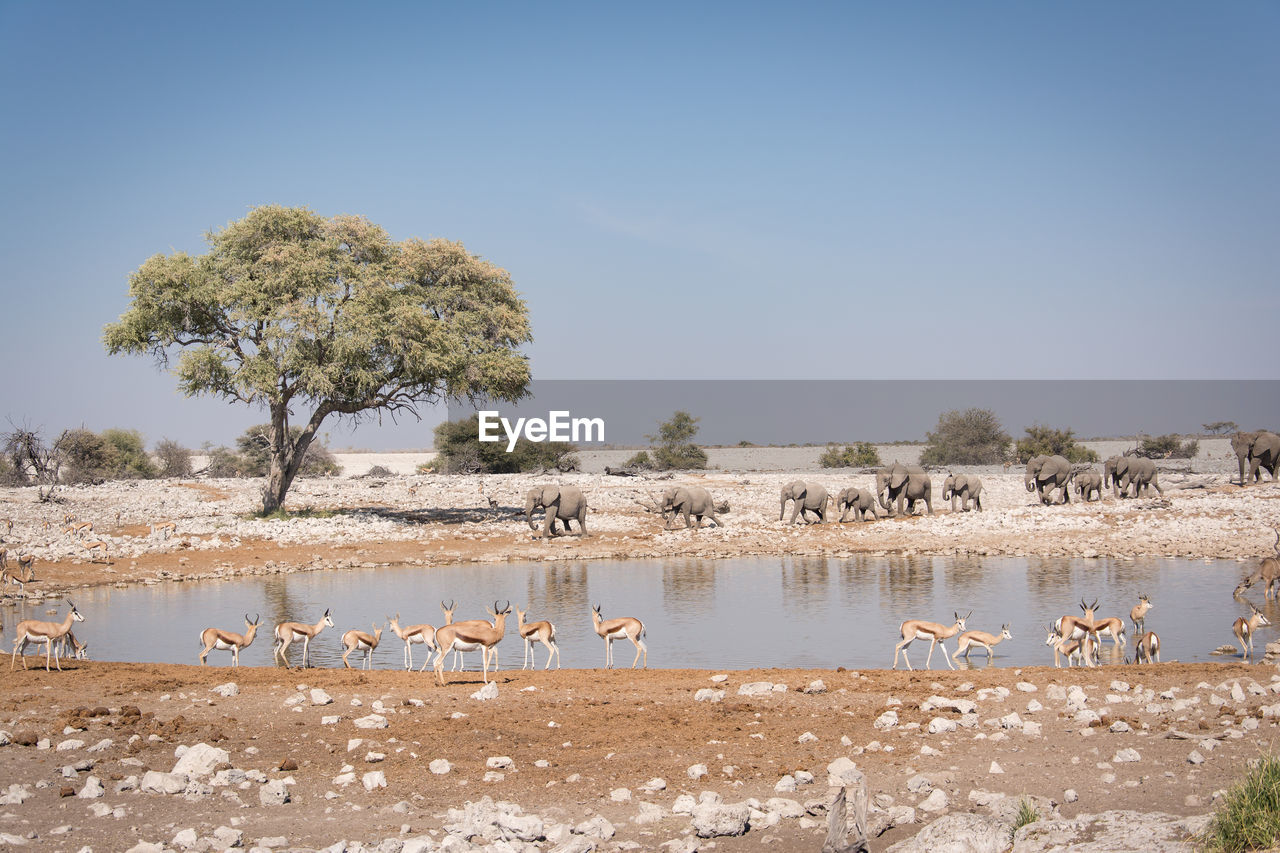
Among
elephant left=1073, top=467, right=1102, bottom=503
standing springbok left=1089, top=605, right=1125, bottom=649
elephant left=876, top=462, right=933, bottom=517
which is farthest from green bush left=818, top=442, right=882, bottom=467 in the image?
standing springbok left=1089, top=605, right=1125, bottom=649

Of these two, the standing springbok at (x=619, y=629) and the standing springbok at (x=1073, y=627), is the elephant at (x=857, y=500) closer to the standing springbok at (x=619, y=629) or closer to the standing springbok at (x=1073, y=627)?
the standing springbok at (x=1073, y=627)

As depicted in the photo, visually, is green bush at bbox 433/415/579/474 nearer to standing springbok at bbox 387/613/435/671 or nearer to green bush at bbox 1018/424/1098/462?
green bush at bbox 1018/424/1098/462

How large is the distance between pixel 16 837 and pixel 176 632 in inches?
454

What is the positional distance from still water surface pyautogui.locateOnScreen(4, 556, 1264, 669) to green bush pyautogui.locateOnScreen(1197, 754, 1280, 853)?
8.92 m

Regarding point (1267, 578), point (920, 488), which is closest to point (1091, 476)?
point (920, 488)

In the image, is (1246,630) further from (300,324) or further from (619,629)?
(300,324)

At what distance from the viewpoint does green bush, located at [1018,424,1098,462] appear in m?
64.4

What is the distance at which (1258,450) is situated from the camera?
36.8 m

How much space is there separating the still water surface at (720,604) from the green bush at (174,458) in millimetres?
44440

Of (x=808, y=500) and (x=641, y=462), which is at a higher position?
(x=641, y=462)

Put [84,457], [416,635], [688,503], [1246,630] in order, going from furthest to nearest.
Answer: [84,457] < [688,503] < [1246,630] < [416,635]

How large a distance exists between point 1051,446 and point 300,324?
162ft

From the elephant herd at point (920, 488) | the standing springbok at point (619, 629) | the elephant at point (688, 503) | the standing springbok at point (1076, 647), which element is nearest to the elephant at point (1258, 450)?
the elephant herd at point (920, 488)

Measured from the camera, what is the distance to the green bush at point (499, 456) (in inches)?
2405
